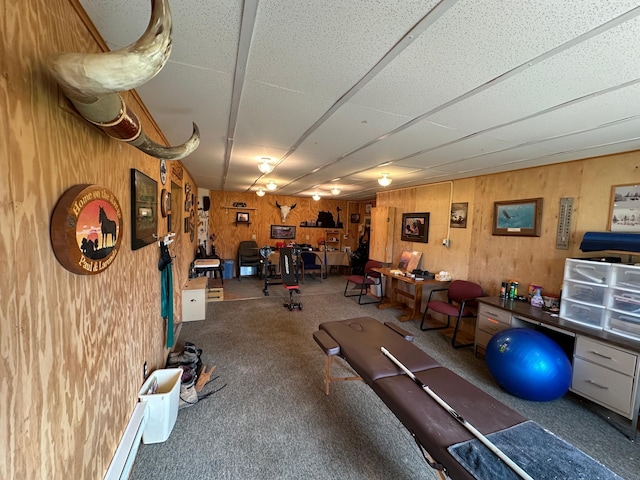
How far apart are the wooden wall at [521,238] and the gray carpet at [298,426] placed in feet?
4.26

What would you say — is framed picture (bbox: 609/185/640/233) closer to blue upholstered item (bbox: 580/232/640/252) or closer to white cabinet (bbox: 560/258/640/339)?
blue upholstered item (bbox: 580/232/640/252)

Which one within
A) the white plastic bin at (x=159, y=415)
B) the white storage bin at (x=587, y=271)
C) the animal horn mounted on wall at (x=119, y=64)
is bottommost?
the white plastic bin at (x=159, y=415)

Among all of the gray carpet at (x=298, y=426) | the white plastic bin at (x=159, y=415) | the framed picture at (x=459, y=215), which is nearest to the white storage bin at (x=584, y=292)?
the gray carpet at (x=298, y=426)

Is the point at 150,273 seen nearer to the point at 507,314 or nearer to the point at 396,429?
the point at 396,429

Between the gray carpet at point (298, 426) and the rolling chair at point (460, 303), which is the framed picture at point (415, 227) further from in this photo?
the gray carpet at point (298, 426)

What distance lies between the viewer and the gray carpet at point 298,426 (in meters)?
1.70

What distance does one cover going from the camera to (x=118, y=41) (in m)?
1.27

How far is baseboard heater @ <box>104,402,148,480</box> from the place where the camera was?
4.68 ft

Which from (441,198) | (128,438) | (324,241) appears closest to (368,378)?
(128,438)

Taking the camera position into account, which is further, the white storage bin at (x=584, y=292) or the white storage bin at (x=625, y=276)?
the white storage bin at (x=584, y=292)

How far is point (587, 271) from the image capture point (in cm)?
258

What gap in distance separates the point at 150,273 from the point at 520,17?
289cm

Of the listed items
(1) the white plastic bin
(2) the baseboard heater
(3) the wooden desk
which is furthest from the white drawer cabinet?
(2) the baseboard heater

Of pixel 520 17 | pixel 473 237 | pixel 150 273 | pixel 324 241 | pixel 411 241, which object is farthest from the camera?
pixel 324 241
